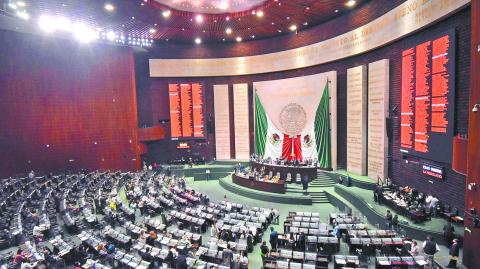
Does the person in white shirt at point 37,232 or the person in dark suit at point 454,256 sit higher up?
the person in dark suit at point 454,256

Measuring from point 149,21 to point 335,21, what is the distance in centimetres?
1428

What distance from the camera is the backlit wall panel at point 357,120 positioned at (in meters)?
20.5

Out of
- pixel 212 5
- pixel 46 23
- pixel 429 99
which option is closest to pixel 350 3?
pixel 429 99

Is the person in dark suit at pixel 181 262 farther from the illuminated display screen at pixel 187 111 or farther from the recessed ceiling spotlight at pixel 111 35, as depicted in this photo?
the recessed ceiling spotlight at pixel 111 35

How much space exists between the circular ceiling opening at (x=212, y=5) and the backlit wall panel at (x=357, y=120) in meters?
8.20

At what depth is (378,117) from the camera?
1916 centimetres

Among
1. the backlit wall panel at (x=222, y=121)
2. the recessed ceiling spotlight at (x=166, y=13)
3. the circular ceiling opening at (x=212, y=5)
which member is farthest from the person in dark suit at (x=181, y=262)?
the backlit wall panel at (x=222, y=121)

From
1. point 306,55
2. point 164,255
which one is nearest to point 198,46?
point 306,55

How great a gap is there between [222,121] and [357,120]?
14.3m

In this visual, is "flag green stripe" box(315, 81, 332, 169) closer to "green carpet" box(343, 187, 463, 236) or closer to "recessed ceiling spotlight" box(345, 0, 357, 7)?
"green carpet" box(343, 187, 463, 236)

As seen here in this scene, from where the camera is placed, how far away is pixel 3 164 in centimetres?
2411

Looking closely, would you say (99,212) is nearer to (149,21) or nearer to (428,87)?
(149,21)

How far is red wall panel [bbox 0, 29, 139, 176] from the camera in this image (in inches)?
961

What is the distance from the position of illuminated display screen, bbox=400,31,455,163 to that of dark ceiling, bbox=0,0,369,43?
265 inches
